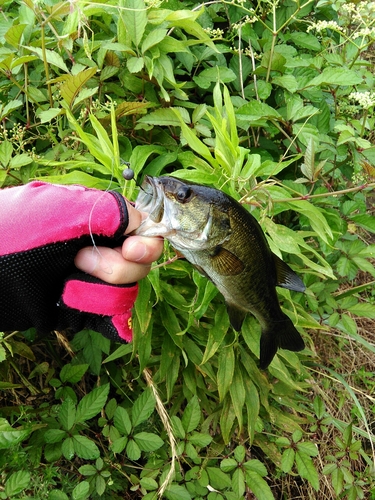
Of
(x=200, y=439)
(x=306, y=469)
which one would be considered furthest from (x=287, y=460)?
(x=200, y=439)

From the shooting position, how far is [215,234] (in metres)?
1.04

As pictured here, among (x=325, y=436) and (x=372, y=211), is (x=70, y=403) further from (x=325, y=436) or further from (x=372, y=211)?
(x=372, y=211)

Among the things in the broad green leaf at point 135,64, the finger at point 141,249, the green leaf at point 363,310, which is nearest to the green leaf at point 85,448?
the finger at point 141,249

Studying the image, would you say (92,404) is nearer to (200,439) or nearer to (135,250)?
(200,439)

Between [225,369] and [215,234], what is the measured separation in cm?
72

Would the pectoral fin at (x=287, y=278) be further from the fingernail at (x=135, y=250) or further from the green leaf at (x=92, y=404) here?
the green leaf at (x=92, y=404)

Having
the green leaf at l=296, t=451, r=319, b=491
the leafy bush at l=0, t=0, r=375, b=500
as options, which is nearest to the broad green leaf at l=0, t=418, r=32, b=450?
the leafy bush at l=0, t=0, r=375, b=500

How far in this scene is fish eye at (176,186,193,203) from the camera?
100 centimetres

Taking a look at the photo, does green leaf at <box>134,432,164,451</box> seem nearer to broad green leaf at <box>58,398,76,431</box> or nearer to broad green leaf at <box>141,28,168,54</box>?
broad green leaf at <box>58,398,76,431</box>

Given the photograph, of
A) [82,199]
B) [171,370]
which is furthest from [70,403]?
[82,199]

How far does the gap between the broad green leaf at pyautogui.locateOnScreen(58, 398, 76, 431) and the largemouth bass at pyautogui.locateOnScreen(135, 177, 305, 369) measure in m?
0.84

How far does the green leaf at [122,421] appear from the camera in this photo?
1706 millimetres

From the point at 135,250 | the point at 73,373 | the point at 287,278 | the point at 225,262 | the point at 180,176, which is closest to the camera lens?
the point at 135,250

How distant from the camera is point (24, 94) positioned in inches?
69.4
